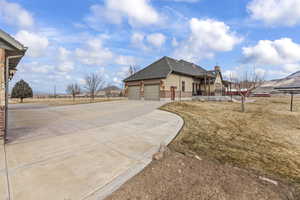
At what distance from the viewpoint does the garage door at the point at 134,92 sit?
23.4 m

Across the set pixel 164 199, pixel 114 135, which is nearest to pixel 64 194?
pixel 164 199

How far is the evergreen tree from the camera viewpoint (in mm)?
32944

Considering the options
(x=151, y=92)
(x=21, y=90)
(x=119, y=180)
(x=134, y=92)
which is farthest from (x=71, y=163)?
(x=21, y=90)

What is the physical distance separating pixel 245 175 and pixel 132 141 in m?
3.22

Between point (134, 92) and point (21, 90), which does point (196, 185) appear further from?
point (21, 90)

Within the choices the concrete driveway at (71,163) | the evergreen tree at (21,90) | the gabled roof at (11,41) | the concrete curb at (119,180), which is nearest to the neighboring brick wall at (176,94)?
the concrete driveway at (71,163)

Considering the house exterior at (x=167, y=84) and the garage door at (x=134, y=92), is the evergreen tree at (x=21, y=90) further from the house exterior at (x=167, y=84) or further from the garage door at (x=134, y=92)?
the garage door at (x=134, y=92)

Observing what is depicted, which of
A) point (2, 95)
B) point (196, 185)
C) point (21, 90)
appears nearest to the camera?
point (196, 185)

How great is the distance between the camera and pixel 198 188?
Answer: 8.21 ft

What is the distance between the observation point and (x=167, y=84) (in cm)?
2059

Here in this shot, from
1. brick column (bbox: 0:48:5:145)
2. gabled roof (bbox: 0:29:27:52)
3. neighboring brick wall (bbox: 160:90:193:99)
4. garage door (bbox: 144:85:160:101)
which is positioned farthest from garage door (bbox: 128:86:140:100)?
brick column (bbox: 0:48:5:145)

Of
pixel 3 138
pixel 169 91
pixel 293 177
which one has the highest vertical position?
pixel 169 91

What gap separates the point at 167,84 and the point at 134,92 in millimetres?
6331

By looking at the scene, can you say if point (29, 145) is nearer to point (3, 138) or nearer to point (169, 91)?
point (3, 138)
